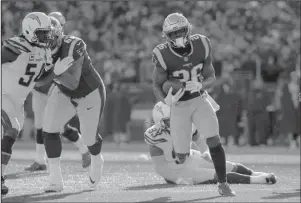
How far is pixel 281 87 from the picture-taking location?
43.5 ft

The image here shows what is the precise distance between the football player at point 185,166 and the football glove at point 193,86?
0.82m

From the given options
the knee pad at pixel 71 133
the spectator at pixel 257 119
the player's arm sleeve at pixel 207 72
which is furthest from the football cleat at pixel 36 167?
the spectator at pixel 257 119

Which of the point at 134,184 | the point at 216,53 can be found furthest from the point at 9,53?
the point at 216,53

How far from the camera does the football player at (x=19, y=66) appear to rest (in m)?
6.13

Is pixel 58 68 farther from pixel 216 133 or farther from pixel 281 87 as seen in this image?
pixel 281 87

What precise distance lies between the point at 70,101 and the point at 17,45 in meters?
0.75

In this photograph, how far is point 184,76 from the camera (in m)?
6.32

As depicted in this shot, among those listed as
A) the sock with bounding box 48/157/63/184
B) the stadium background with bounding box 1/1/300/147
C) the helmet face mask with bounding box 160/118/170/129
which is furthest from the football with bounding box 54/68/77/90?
the stadium background with bounding box 1/1/300/147

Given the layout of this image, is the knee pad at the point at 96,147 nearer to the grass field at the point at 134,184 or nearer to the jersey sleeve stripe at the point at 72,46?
the grass field at the point at 134,184

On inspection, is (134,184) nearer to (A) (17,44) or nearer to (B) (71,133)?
(B) (71,133)

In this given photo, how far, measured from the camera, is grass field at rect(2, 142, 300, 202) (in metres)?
5.85

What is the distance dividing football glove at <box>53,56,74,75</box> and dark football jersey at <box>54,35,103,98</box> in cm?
4

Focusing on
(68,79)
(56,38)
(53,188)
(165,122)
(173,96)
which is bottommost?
(53,188)

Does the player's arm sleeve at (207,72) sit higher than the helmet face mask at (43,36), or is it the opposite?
the helmet face mask at (43,36)
